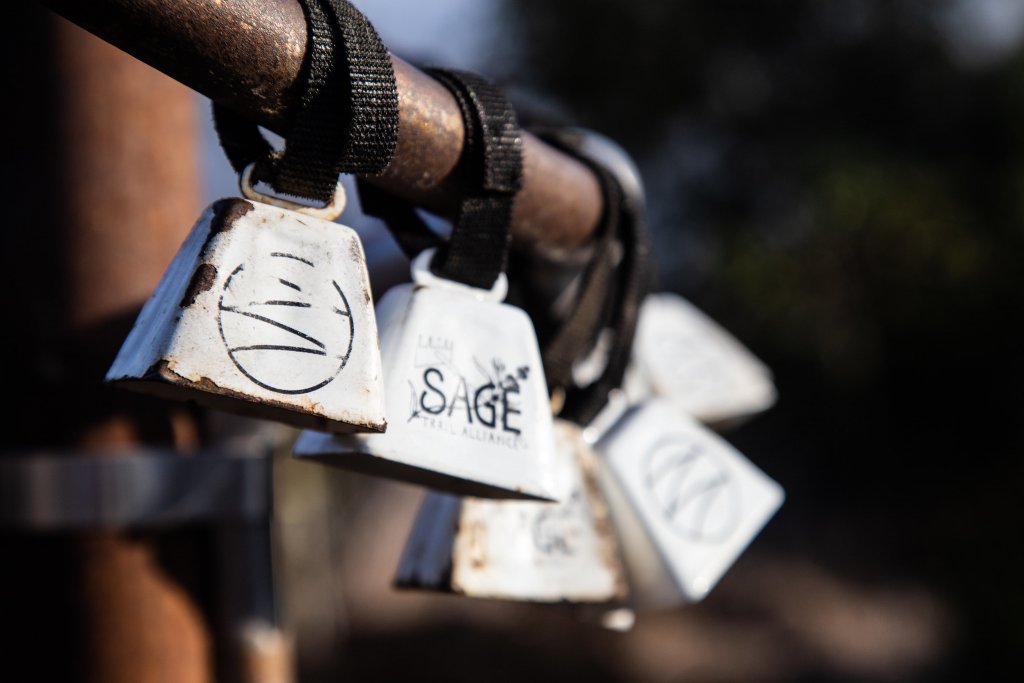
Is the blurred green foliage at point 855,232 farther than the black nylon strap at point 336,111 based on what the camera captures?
Yes

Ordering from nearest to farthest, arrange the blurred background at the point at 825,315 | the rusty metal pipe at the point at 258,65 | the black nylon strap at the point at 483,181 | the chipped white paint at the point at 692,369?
the rusty metal pipe at the point at 258,65 → the black nylon strap at the point at 483,181 → the chipped white paint at the point at 692,369 → the blurred background at the point at 825,315

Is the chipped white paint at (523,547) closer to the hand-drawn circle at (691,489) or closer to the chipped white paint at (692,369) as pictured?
the hand-drawn circle at (691,489)

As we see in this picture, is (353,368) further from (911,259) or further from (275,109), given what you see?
(911,259)

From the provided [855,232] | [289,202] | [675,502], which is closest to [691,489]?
[675,502]

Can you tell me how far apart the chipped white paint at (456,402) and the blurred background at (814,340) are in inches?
131

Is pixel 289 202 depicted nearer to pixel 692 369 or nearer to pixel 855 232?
pixel 692 369

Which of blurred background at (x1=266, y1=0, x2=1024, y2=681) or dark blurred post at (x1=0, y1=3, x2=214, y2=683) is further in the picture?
blurred background at (x1=266, y1=0, x2=1024, y2=681)

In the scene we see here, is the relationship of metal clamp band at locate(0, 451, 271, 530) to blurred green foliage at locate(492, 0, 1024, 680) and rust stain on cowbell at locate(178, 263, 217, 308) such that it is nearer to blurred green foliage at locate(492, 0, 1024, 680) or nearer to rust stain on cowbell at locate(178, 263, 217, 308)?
rust stain on cowbell at locate(178, 263, 217, 308)

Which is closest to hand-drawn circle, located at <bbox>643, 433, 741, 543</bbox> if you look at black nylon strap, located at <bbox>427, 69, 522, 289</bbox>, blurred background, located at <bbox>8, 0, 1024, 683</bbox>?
black nylon strap, located at <bbox>427, 69, 522, 289</bbox>

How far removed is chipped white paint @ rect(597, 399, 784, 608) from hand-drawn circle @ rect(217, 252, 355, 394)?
31cm

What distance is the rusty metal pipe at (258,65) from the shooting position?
0.35m

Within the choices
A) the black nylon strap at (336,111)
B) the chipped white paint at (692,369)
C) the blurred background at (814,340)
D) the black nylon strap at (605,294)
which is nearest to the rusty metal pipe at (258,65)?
the black nylon strap at (336,111)

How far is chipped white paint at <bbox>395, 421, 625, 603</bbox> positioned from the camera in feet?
1.85

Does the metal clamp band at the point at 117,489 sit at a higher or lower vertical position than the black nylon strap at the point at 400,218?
lower
